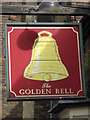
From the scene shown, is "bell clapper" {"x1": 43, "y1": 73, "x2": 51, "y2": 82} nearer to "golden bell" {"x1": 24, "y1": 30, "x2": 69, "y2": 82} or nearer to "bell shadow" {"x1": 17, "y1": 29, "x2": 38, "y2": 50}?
"golden bell" {"x1": 24, "y1": 30, "x2": 69, "y2": 82}

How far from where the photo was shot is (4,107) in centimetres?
1044

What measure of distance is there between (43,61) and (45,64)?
8 cm

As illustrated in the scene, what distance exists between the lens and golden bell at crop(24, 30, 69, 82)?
7031 millimetres

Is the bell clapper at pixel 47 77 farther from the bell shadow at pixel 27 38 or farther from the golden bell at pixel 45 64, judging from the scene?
the bell shadow at pixel 27 38

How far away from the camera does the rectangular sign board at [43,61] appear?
6.91 m

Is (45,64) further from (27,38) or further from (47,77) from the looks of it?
(27,38)

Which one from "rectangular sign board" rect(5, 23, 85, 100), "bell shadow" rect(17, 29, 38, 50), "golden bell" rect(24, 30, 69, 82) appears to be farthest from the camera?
"bell shadow" rect(17, 29, 38, 50)

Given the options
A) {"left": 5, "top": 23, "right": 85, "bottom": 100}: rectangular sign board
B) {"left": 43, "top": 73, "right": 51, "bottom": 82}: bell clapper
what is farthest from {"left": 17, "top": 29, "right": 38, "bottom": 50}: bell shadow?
{"left": 43, "top": 73, "right": 51, "bottom": 82}: bell clapper

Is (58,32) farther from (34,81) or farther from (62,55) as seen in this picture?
(34,81)

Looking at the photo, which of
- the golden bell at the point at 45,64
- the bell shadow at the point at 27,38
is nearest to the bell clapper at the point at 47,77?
the golden bell at the point at 45,64

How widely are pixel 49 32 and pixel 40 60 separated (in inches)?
24.2

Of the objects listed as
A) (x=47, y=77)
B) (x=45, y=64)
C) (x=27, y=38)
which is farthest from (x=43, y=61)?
(x=27, y=38)

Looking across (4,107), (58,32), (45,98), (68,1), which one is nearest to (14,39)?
(58,32)

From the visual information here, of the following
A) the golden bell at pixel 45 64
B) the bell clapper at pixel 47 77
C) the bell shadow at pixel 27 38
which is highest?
the bell shadow at pixel 27 38
